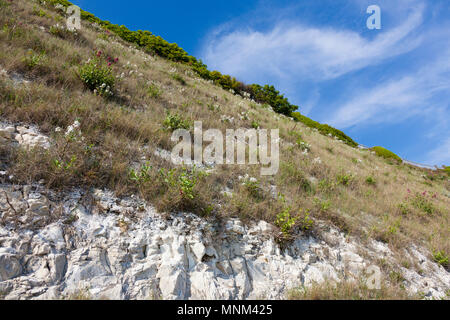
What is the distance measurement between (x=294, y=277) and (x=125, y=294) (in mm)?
2368

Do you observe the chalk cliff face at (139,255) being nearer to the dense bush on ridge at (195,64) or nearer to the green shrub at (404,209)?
the green shrub at (404,209)

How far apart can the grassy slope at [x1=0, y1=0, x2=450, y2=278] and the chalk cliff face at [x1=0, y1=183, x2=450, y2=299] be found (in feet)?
1.08

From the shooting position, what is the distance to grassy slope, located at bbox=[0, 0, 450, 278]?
3732 mm

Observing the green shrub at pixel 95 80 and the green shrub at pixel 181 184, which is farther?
the green shrub at pixel 95 80

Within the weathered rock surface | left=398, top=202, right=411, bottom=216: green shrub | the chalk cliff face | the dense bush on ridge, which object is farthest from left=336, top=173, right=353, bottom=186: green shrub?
the dense bush on ridge

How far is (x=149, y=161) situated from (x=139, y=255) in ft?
6.02

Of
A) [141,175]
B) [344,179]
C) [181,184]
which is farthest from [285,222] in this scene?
[344,179]

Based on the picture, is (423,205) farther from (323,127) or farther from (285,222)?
(323,127)

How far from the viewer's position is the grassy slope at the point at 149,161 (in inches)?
147

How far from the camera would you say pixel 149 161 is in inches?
171

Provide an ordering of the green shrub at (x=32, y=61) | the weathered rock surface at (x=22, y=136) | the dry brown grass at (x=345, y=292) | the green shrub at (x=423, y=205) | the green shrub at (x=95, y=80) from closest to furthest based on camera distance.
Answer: the dry brown grass at (x=345, y=292) < the weathered rock surface at (x=22, y=136) < the green shrub at (x=32, y=61) < the green shrub at (x=95, y=80) < the green shrub at (x=423, y=205)

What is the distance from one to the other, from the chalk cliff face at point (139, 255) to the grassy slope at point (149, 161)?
12.9 inches

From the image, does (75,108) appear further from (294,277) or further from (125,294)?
(294,277)

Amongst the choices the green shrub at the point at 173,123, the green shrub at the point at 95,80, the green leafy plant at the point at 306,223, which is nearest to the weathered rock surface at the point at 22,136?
the green shrub at the point at 95,80
